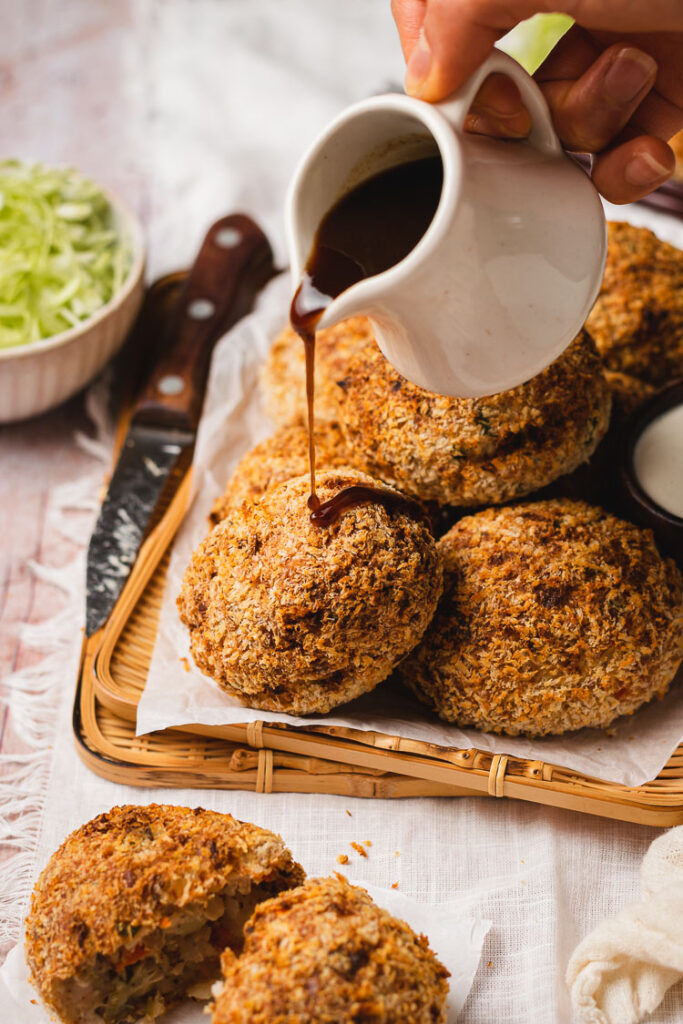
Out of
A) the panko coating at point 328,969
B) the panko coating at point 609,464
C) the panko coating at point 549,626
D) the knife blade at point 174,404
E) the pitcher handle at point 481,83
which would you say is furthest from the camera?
the knife blade at point 174,404

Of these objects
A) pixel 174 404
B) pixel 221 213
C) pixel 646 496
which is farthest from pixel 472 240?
pixel 221 213

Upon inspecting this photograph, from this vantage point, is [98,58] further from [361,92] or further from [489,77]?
[489,77]

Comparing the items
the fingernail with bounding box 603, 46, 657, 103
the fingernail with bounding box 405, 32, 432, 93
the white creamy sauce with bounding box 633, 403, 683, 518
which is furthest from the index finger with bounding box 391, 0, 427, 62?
the white creamy sauce with bounding box 633, 403, 683, 518

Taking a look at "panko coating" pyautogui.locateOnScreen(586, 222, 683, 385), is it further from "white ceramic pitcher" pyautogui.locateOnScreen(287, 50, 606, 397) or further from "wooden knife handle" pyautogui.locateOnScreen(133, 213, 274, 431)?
"wooden knife handle" pyautogui.locateOnScreen(133, 213, 274, 431)

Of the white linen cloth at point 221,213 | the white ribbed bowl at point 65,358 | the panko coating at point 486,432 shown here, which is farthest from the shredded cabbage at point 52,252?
the panko coating at point 486,432

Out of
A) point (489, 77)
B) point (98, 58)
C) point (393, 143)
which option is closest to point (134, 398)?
point (393, 143)

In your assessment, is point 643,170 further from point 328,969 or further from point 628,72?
point 328,969

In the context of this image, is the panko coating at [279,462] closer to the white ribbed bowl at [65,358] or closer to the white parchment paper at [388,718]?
the white parchment paper at [388,718]
